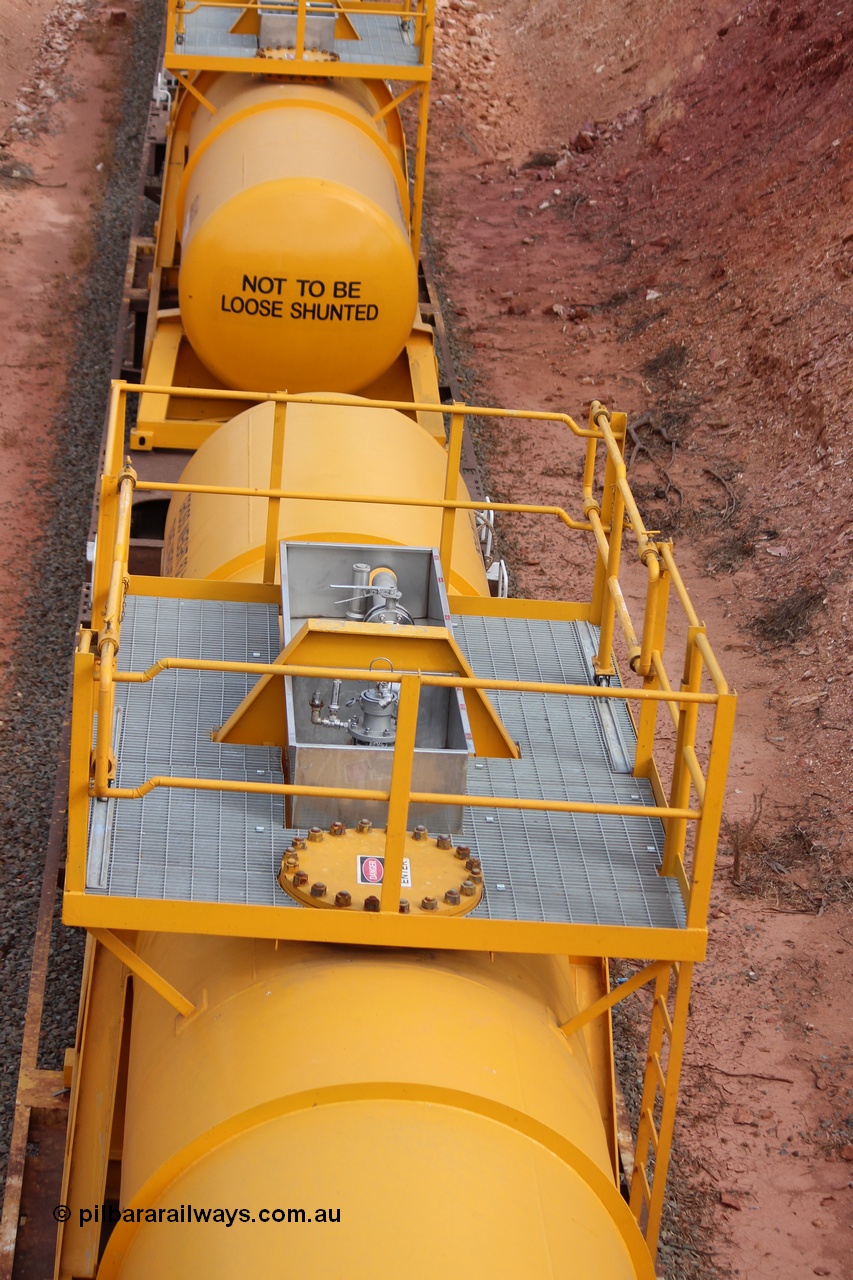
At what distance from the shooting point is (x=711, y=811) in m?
3.83

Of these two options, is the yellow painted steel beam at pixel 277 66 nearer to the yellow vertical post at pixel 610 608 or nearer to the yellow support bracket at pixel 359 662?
the yellow vertical post at pixel 610 608

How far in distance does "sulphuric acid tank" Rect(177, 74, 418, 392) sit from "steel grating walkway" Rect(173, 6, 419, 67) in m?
1.09

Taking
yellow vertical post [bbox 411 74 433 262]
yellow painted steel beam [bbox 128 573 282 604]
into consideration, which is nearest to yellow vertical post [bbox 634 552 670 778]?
yellow painted steel beam [bbox 128 573 282 604]

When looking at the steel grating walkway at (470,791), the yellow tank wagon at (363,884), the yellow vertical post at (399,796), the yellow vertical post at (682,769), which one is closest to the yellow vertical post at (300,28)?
the yellow tank wagon at (363,884)

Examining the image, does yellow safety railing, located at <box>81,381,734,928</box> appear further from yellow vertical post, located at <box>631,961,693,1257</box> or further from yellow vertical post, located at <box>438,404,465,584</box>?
yellow vertical post, located at <box>631,961,693,1257</box>

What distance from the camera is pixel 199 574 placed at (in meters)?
5.92

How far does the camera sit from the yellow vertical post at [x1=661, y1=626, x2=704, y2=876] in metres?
4.05

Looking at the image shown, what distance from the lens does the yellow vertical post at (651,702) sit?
4.51 m

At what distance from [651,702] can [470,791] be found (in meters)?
0.70

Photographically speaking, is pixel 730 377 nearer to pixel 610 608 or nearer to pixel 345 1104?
pixel 610 608

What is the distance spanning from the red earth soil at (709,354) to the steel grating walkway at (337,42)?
3.25 m

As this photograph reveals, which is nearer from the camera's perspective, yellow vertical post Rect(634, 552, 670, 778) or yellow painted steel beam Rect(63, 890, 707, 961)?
yellow painted steel beam Rect(63, 890, 707, 961)

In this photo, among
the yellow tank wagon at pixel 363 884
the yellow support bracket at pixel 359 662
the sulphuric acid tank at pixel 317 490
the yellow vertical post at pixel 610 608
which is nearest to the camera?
the yellow tank wagon at pixel 363 884

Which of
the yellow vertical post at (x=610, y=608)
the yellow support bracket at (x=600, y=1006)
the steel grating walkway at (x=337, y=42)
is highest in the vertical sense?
the steel grating walkway at (x=337, y=42)
